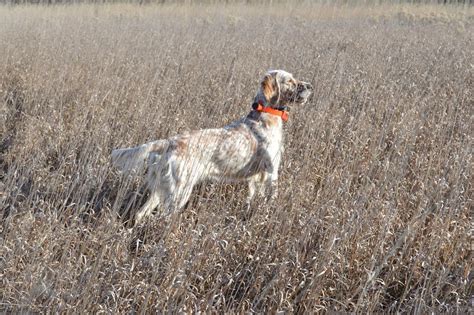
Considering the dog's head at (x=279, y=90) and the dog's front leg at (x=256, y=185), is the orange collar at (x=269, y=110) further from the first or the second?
the dog's front leg at (x=256, y=185)

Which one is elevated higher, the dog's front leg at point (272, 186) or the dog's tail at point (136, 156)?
the dog's tail at point (136, 156)

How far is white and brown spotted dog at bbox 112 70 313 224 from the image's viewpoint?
327cm

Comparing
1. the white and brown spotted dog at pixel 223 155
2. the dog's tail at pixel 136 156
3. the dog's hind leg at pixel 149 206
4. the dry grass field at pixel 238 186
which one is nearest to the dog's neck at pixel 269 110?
the white and brown spotted dog at pixel 223 155

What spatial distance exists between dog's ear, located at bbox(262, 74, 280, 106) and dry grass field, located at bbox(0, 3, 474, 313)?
0.39 metres

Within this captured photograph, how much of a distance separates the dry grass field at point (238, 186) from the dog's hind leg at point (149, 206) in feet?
0.42

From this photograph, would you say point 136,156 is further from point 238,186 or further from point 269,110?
point 269,110

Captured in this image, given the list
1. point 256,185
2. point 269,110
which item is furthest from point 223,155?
point 269,110

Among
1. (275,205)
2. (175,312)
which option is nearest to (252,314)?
(175,312)

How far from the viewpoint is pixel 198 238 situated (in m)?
2.74

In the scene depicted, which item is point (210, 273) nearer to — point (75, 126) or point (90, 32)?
point (75, 126)

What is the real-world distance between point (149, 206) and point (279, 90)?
134 centimetres

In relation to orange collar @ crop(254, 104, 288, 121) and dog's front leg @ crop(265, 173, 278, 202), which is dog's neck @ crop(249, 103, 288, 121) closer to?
orange collar @ crop(254, 104, 288, 121)

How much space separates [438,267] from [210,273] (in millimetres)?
1168

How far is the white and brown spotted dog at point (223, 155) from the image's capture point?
327cm
